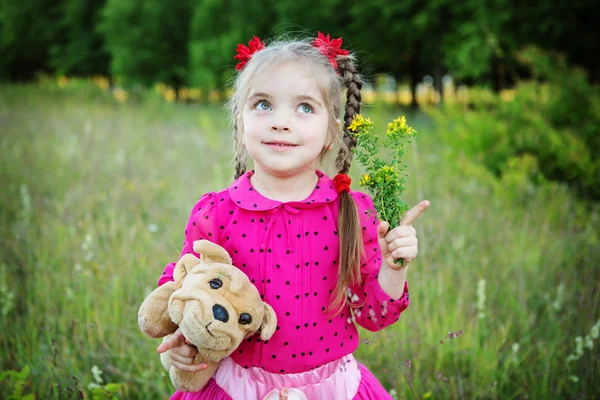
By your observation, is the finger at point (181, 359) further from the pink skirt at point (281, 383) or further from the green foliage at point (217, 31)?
the green foliage at point (217, 31)

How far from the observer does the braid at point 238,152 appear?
1.88 meters

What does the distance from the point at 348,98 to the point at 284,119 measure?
11.3 inches

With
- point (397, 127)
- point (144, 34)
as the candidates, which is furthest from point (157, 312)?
point (144, 34)

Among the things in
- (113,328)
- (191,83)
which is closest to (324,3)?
(191,83)

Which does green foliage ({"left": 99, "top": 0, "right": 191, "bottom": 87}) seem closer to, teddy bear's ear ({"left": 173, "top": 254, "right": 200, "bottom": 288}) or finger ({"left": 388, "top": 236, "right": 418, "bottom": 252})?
teddy bear's ear ({"left": 173, "top": 254, "right": 200, "bottom": 288})

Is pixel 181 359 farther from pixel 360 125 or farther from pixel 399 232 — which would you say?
pixel 360 125

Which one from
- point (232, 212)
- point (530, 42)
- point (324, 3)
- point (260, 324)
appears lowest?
point (260, 324)

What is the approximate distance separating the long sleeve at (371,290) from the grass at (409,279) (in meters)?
0.35

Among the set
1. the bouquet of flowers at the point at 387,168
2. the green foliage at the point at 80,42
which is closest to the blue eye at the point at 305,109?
the bouquet of flowers at the point at 387,168

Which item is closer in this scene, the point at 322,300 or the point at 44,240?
the point at 322,300

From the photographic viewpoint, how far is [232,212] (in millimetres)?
1762

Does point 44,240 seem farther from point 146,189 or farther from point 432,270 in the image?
point 432,270

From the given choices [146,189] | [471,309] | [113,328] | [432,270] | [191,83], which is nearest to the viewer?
[113,328]

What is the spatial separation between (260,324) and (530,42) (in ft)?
34.5
